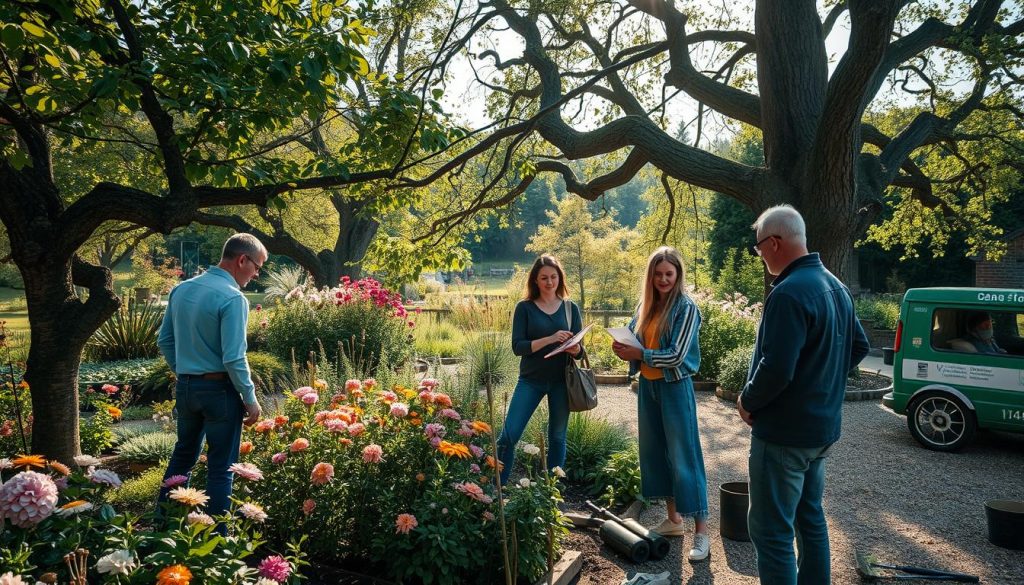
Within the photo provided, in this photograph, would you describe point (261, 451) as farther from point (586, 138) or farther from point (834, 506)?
point (586, 138)

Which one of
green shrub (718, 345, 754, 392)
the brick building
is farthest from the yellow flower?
the brick building

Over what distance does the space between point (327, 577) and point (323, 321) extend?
709cm

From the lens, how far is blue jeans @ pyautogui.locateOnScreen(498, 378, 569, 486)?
439 centimetres

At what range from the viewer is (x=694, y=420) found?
385 centimetres

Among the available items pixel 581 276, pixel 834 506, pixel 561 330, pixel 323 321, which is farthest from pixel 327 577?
pixel 581 276

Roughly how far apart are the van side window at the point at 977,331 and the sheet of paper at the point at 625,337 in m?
4.82

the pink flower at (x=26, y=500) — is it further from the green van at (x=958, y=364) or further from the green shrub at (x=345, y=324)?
the green van at (x=958, y=364)

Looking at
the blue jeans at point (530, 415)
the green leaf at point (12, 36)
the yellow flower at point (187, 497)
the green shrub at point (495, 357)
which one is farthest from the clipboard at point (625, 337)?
the green shrub at point (495, 357)

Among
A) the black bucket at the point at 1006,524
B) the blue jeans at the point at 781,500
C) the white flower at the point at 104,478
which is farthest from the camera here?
the black bucket at the point at 1006,524

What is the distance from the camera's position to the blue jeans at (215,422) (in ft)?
11.0

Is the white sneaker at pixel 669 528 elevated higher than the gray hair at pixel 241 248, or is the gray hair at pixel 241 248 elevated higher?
the gray hair at pixel 241 248

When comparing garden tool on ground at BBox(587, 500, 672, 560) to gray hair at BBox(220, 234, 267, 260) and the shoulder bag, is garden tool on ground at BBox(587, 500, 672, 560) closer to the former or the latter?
the shoulder bag

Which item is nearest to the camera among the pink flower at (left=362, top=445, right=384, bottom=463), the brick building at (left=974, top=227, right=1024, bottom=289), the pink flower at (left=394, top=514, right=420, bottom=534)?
the pink flower at (left=394, top=514, right=420, bottom=534)

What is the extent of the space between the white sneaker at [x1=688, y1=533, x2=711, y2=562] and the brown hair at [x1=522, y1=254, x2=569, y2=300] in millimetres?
1814
